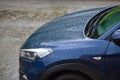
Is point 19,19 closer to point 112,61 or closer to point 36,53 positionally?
point 36,53

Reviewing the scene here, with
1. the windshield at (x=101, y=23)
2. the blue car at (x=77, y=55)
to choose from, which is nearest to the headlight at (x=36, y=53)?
the blue car at (x=77, y=55)

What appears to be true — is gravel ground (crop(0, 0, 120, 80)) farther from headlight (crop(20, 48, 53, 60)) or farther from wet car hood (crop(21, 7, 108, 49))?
headlight (crop(20, 48, 53, 60))

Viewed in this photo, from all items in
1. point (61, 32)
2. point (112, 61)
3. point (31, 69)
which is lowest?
point (31, 69)

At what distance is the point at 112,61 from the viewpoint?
3.98m

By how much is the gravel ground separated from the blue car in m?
1.70

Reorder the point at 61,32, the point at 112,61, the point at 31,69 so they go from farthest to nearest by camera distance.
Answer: the point at 61,32, the point at 31,69, the point at 112,61

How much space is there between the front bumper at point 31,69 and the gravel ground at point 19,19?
58.0 inches

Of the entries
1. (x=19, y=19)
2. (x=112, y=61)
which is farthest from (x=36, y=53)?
(x=19, y=19)

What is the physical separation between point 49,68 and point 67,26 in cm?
97

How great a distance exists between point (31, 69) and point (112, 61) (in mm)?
1092

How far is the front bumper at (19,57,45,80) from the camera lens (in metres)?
4.20

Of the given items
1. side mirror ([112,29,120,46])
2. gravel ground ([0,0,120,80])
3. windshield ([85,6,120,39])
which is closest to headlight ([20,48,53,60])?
windshield ([85,6,120,39])

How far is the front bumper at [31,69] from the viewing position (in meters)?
4.20

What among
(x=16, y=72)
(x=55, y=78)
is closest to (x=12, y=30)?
(x=16, y=72)
